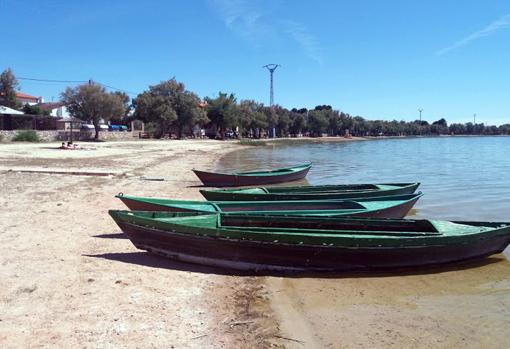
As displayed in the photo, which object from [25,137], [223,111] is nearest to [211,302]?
[25,137]

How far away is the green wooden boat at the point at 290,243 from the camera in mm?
7293

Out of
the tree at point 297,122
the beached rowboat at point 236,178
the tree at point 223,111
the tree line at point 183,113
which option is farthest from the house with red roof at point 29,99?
the beached rowboat at point 236,178

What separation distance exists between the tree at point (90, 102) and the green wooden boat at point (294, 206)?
146 feet

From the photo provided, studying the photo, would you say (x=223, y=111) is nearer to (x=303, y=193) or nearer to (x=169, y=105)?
(x=169, y=105)

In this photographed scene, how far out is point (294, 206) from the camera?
34.4ft

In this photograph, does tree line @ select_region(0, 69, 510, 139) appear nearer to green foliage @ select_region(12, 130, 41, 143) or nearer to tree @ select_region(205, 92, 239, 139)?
tree @ select_region(205, 92, 239, 139)

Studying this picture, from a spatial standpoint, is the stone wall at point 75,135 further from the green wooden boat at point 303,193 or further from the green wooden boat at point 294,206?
the green wooden boat at point 294,206

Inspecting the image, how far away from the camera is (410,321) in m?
6.05

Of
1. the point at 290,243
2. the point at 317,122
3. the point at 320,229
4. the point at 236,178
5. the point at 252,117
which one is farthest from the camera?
the point at 317,122

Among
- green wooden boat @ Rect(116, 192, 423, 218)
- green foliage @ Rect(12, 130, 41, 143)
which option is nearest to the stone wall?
green foliage @ Rect(12, 130, 41, 143)

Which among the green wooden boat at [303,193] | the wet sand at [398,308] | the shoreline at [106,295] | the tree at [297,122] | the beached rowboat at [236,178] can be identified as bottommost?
the wet sand at [398,308]

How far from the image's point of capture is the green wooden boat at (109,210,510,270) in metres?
7.29

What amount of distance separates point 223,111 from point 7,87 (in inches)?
1285

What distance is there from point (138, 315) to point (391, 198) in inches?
302
